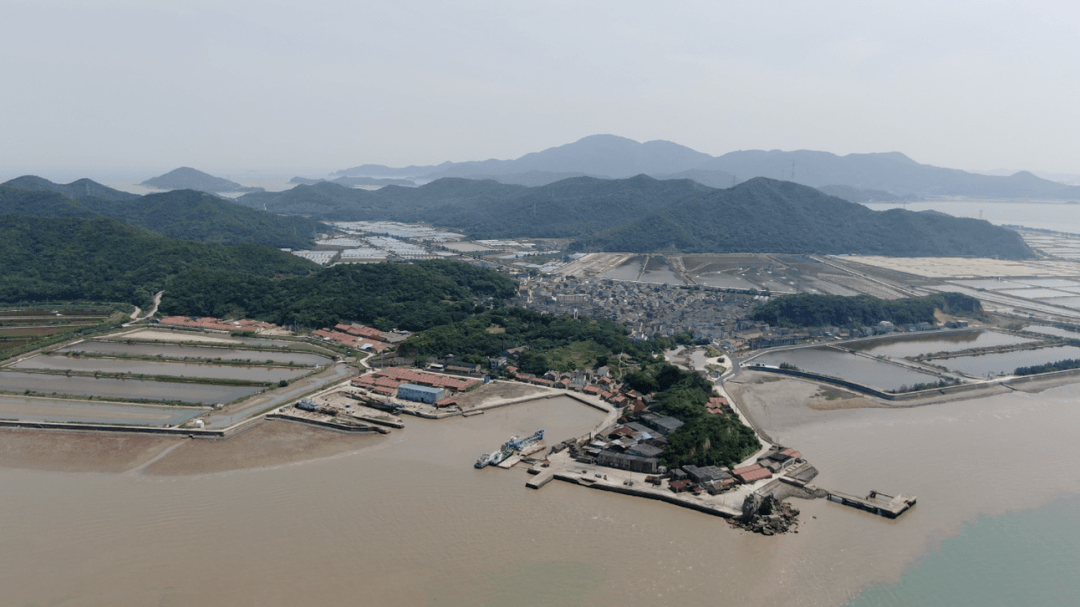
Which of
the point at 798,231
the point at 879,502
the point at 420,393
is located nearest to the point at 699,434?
the point at 879,502

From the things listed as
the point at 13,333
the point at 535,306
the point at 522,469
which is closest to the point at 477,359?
the point at 522,469

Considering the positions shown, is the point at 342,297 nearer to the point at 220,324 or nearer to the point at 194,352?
the point at 220,324

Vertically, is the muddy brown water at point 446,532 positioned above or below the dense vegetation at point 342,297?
below

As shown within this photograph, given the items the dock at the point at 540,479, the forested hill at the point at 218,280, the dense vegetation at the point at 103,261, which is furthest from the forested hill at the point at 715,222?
the dock at the point at 540,479

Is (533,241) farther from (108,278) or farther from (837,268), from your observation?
(108,278)

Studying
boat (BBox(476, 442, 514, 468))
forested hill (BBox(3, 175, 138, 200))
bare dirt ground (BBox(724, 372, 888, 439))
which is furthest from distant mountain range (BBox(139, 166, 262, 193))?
boat (BBox(476, 442, 514, 468))

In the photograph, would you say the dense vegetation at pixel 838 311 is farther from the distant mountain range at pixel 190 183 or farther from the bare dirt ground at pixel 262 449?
the distant mountain range at pixel 190 183

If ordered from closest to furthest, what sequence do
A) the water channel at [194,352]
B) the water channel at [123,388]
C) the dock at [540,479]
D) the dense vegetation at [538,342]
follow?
the dock at [540,479], the water channel at [123,388], the dense vegetation at [538,342], the water channel at [194,352]

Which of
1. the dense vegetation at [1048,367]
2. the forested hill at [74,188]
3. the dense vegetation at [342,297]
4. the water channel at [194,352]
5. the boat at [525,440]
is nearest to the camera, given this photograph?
the boat at [525,440]
